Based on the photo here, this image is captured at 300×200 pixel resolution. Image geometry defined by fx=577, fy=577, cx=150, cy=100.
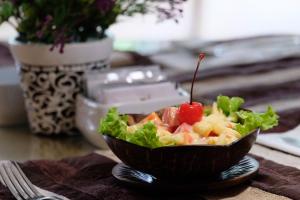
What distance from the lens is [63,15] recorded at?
959 millimetres

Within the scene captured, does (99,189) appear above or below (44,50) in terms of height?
below

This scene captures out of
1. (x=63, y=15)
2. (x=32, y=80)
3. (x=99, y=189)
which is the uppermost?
(x=63, y=15)

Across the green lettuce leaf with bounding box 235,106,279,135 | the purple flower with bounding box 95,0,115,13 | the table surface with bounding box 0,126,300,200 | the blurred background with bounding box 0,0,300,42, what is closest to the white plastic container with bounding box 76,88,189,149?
the table surface with bounding box 0,126,300,200

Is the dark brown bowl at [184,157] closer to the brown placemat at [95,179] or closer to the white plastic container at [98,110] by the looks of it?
the brown placemat at [95,179]

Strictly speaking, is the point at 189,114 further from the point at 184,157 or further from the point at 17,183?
the point at 17,183

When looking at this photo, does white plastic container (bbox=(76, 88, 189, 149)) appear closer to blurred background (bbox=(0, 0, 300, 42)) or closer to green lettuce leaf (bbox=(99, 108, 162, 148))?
green lettuce leaf (bbox=(99, 108, 162, 148))

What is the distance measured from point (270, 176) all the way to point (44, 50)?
0.46 meters

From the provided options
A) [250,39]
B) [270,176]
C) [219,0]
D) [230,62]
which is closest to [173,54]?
[230,62]

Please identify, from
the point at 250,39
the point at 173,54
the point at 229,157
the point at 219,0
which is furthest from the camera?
the point at 219,0

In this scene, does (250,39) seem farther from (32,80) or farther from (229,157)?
(229,157)

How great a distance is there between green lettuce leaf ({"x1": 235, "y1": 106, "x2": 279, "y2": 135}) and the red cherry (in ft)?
0.17

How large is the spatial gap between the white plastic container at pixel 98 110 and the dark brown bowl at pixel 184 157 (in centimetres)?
26

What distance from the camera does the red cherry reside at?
0.70m

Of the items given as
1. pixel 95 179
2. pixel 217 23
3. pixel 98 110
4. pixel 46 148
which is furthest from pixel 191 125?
pixel 217 23
